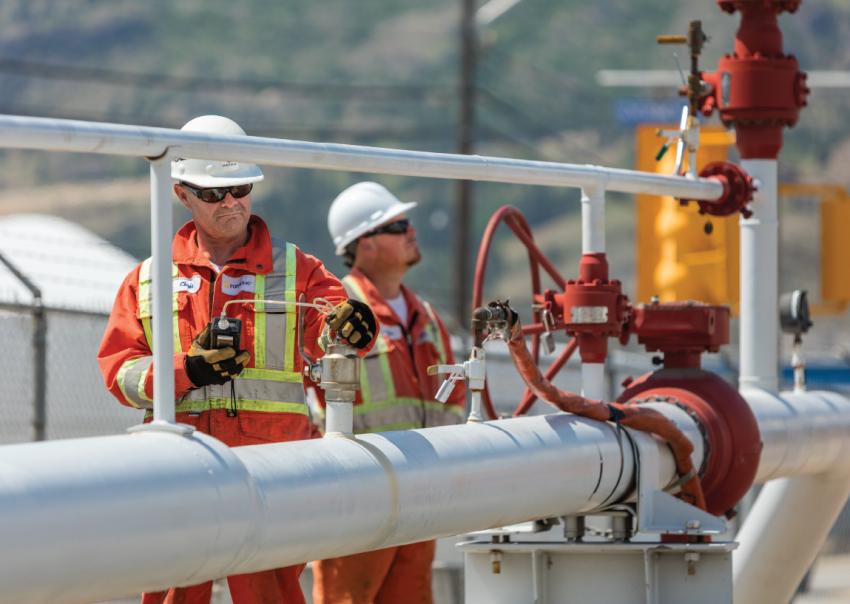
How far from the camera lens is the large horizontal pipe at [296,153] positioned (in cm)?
398

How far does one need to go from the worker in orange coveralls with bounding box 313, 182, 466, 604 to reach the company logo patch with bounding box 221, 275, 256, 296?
1853mm

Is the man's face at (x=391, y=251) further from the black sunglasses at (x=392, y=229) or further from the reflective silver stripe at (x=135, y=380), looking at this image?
the reflective silver stripe at (x=135, y=380)

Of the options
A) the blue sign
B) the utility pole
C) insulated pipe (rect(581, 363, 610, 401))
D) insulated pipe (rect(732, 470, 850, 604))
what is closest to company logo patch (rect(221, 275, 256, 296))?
insulated pipe (rect(581, 363, 610, 401))

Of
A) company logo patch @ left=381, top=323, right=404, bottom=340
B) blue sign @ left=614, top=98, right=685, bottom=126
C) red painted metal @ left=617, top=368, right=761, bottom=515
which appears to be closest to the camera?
red painted metal @ left=617, top=368, right=761, bottom=515

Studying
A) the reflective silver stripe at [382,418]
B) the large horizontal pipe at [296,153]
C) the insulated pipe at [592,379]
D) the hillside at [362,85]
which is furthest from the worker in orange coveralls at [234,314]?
the hillside at [362,85]

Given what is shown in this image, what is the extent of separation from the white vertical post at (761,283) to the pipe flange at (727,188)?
0.28m

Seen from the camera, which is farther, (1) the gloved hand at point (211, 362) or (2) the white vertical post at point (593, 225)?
(2) the white vertical post at point (593, 225)

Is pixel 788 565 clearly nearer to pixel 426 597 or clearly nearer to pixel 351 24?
pixel 426 597

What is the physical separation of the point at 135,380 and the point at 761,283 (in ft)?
11.0

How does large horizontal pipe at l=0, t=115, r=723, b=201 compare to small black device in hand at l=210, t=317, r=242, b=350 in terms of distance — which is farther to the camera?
small black device in hand at l=210, t=317, r=242, b=350

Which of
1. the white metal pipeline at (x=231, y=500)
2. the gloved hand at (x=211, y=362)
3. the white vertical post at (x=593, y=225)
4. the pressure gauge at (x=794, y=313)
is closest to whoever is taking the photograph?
the white metal pipeline at (x=231, y=500)

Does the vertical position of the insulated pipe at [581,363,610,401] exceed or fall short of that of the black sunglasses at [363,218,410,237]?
it falls short

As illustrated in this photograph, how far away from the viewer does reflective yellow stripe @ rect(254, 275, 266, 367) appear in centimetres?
539

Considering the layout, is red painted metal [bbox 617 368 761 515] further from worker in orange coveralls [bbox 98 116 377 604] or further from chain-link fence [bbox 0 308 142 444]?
chain-link fence [bbox 0 308 142 444]
